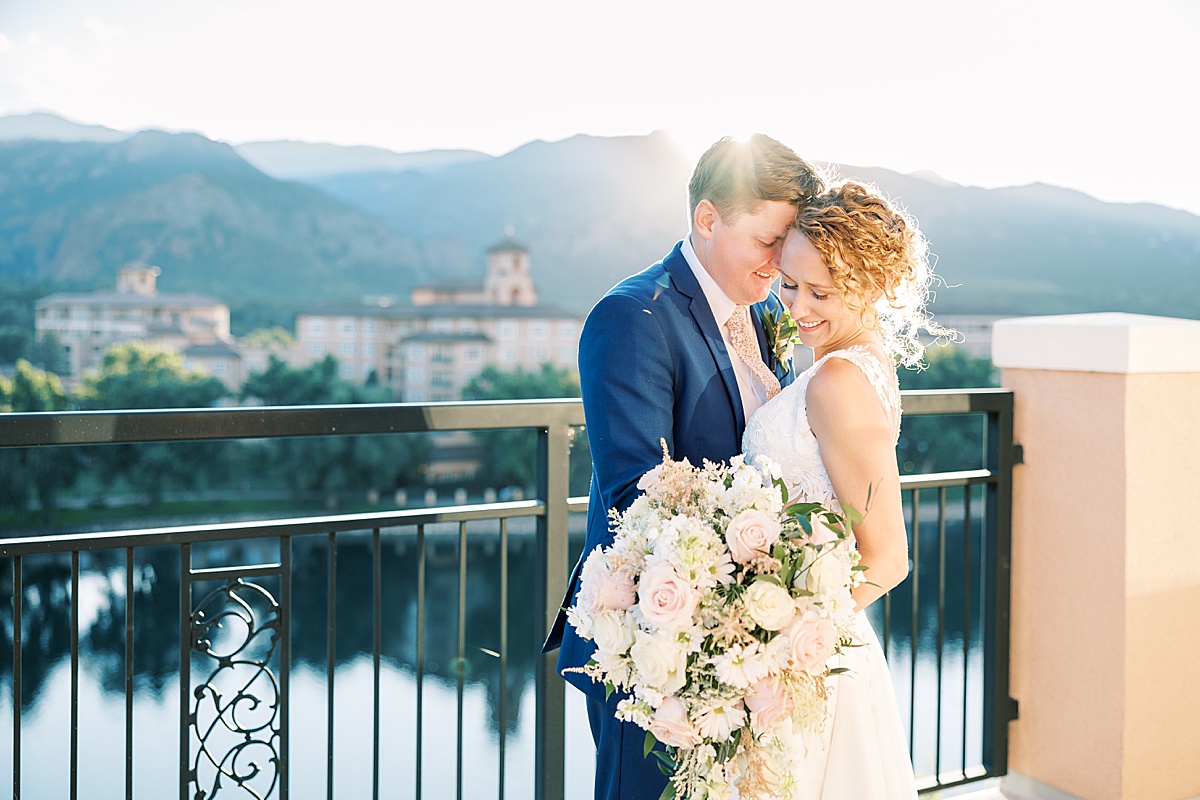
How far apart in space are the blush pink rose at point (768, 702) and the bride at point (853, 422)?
0.29 meters

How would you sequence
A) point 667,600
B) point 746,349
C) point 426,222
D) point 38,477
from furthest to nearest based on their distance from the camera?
point 426,222
point 38,477
point 746,349
point 667,600

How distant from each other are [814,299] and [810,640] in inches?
24.0

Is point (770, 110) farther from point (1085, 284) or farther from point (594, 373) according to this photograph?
point (594, 373)

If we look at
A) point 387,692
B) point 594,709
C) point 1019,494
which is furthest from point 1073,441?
point 387,692

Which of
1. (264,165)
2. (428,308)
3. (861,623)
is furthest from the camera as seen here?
(264,165)

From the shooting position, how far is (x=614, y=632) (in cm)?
125

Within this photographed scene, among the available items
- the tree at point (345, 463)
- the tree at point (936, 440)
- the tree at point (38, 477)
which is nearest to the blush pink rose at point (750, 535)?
the tree at point (38, 477)

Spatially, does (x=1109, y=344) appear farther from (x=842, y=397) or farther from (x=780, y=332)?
(x=842, y=397)

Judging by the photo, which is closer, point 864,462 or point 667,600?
point 667,600

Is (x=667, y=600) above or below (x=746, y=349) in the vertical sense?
below

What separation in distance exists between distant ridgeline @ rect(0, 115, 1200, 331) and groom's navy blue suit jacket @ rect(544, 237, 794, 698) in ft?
195

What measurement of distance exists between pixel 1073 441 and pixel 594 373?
66.3 inches

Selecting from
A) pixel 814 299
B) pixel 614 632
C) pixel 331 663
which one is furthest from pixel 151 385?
pixel 614 632

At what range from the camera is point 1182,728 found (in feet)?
8.95
